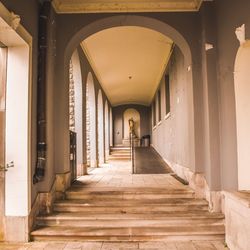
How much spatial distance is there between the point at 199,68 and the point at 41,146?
8.06ft

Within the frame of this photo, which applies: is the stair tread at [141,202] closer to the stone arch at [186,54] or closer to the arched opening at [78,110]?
the stone arch at [186,54]

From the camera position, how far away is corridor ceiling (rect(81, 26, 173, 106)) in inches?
248

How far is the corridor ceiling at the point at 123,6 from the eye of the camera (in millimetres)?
4336

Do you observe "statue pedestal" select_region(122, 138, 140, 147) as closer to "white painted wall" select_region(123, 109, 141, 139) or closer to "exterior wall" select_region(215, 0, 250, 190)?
"white painted wall" select_region(123, 109, 141, 139)

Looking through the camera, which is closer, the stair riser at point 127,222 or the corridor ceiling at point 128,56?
the stair riser at point 127,222

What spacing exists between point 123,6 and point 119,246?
3.30m

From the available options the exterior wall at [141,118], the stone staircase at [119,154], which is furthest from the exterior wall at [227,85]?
the exterior wall at [141,118]

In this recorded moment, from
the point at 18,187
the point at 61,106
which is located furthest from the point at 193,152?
the point at 18,187

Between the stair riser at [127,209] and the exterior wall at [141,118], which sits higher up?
the exterior wall at [141,118]

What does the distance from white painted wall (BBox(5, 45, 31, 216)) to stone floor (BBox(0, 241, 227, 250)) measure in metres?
0.37

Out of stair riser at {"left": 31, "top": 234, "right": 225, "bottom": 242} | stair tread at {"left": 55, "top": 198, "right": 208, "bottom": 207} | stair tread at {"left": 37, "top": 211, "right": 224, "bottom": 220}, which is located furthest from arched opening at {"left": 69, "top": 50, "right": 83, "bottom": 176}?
stair riser at {"left": 31, "top": 234, "right": 225, "bottom": 242}

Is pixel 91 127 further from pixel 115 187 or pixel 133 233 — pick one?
pixel 133 233

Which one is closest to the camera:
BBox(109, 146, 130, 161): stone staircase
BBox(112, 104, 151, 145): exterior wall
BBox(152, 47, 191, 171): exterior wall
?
BBox(152, 47, 191, 171): exterior wall

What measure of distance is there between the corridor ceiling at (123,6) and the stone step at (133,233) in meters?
3.07
